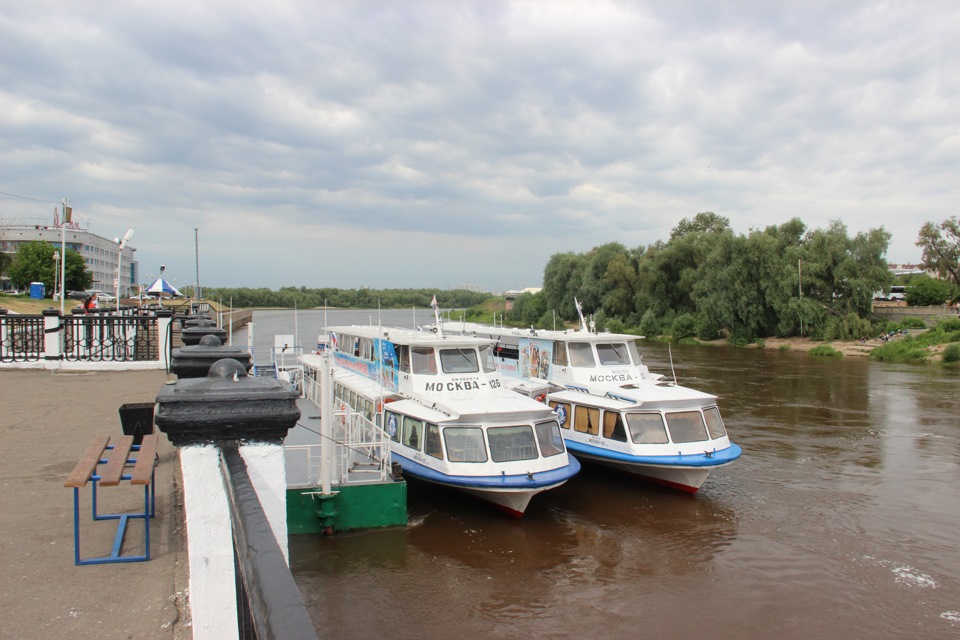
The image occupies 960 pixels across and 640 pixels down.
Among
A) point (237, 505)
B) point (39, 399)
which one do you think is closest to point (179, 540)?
point (237, 505)

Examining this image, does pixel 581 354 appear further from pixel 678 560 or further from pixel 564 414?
pixel 678 560

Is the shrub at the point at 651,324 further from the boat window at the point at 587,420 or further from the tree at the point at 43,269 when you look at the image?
the tree at the point at 43,269

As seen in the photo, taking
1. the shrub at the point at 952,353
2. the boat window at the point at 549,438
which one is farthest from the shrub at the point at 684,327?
the boat window at the point at 549,438

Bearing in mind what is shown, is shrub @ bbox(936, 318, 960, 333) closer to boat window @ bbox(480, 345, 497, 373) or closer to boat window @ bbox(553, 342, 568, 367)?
boat window @ bbox(553, 342, 568, 367)

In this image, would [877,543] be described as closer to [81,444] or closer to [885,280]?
[81,444]

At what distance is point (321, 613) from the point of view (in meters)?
11.5

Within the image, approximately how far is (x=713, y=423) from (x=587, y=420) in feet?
10.6

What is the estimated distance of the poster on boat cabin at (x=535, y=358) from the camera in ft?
70.5

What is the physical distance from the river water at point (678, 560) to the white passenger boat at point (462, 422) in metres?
1.28

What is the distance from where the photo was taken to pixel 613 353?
20.5 m

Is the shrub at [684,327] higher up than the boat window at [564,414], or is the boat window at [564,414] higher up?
the shrub at [684,327]

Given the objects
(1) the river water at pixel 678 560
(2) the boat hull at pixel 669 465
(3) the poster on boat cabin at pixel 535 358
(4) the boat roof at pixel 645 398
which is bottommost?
(1) the river water at pixel 678 560

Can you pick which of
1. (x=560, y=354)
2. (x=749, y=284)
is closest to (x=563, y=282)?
(x=749, y=284)

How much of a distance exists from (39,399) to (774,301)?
55.2 m
